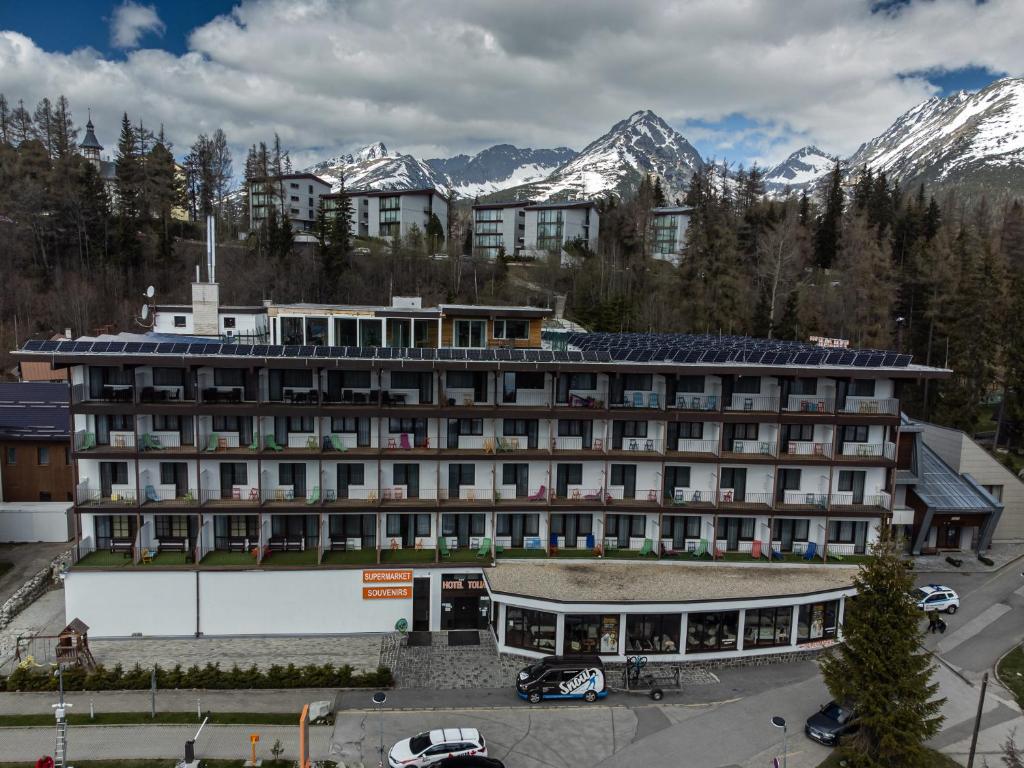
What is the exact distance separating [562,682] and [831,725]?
9841 mm

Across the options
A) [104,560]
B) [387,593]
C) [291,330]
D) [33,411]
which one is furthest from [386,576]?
[33,411]

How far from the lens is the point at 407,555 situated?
32.4 meters

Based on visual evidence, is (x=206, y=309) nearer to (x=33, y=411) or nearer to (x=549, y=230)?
(x=33, y=411)

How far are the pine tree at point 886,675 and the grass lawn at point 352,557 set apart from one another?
796 inches

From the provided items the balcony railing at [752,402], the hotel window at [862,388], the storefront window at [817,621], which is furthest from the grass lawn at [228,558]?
the hotel window at [862,388]

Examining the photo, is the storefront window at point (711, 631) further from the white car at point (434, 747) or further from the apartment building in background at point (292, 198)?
the apartment building in background at point (292, 198)

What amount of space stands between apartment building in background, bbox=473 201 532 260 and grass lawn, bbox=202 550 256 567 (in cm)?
7864

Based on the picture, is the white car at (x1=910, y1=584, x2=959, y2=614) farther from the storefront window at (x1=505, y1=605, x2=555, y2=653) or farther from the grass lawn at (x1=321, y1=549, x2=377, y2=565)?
the grass lawn at (x1=321, y1=549, x2=377, y2=565)

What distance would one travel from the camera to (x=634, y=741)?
23.6m

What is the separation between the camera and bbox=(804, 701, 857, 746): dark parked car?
23.5 meters

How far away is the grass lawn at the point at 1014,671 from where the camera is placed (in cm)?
2743

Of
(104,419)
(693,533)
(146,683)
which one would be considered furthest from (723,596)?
(104,419)

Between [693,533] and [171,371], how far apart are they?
27.4 m

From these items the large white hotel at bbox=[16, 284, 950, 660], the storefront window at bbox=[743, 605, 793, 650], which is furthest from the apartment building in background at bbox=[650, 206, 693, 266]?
the storefront window at bbox=[743, 605, 793, 650]
